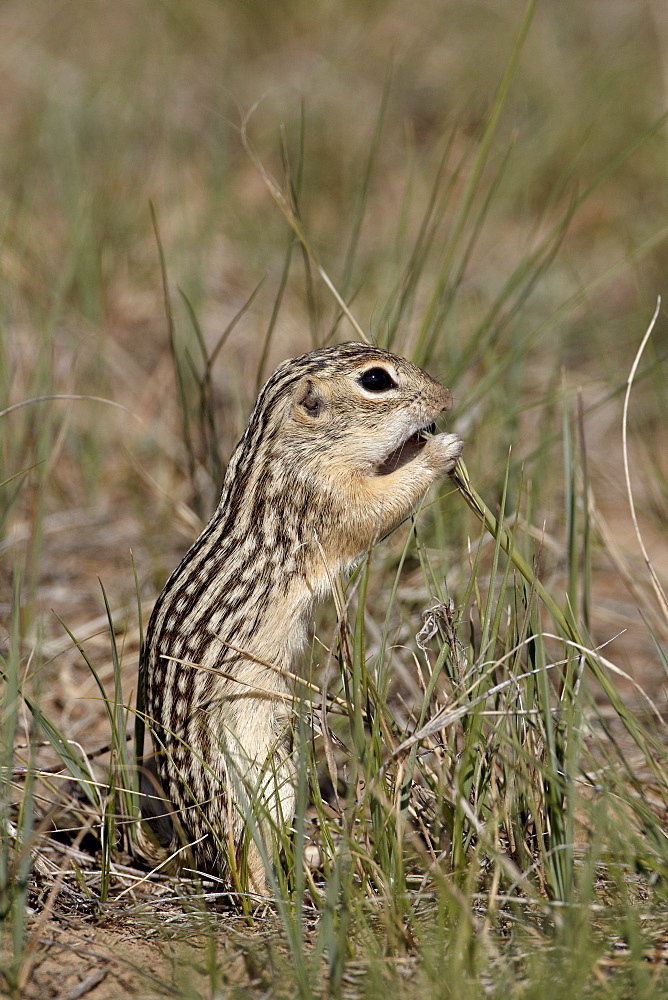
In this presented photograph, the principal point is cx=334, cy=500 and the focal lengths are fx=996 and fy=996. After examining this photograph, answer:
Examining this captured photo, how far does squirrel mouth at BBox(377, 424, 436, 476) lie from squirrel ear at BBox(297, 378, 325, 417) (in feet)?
0.94

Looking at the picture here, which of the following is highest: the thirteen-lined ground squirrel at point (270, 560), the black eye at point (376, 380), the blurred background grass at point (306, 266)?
the blurred background grass at point (306, 266)

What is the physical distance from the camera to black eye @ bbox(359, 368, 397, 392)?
121 inches

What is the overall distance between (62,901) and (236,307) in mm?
4314

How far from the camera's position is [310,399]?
314 cm

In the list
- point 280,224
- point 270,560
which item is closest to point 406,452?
point 270,560

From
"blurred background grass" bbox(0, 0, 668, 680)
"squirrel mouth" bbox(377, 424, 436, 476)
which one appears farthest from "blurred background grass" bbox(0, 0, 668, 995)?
"squirrel mouth" bbox(377, 424, 436, 476)

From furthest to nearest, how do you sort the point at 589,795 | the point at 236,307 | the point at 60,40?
the point at 60,40, the point at 236,307, the point at 589,795

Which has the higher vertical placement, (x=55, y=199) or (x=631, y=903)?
(x=55, y=199)

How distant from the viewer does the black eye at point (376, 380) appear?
10.1 ft

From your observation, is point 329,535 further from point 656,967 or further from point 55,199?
point 55,199

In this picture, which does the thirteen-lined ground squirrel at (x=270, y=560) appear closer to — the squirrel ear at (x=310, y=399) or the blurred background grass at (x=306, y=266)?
the squirrel ear at (x=310, y=399)

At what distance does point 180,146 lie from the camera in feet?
23.1

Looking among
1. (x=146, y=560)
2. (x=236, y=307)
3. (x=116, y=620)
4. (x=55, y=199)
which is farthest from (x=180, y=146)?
(x=116, y=620)

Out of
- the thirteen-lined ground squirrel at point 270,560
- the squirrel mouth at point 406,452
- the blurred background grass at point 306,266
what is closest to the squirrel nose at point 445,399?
the thirteen-lined ground squirrel at point 270,560
